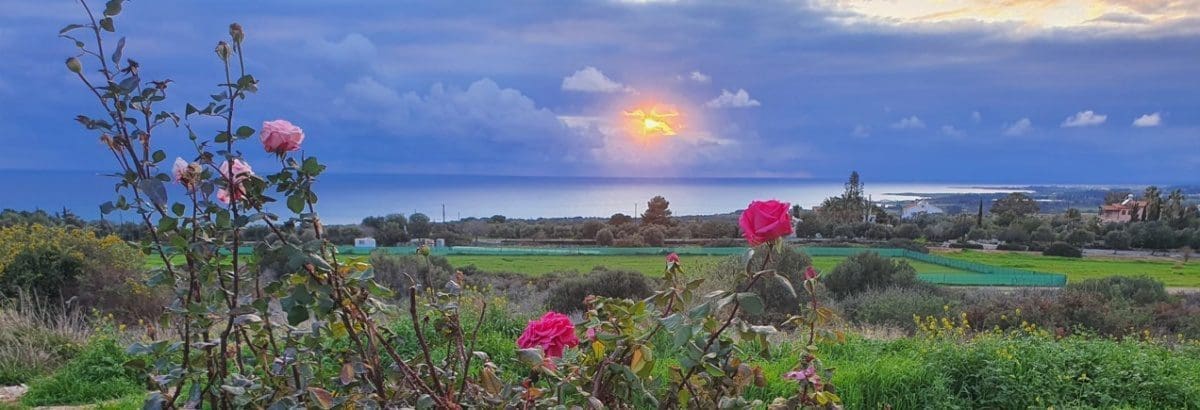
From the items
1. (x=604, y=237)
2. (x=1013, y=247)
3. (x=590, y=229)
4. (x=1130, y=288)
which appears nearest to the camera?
(x=1130, y=288)

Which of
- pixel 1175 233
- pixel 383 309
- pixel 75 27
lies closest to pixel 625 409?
pixel 383 309

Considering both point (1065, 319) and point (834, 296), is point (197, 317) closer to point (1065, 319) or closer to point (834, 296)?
point (1065, 319)

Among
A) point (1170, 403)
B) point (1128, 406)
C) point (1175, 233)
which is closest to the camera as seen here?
point (1128, 406)

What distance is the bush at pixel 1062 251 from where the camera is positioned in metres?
23.9

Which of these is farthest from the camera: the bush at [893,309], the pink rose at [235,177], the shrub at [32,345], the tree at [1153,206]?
the tree at [1153,206]

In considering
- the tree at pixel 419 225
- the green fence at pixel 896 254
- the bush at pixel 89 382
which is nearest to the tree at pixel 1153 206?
the green fence at pixel 896 254

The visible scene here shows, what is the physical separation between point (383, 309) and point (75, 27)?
0.86m

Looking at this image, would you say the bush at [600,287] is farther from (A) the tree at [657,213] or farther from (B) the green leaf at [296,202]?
(A) the tree at [657,213]

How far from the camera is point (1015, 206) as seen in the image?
27.6 metres

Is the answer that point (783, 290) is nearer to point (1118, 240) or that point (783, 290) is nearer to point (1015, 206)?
point (1118, 240)

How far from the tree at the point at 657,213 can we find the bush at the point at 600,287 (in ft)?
37.2

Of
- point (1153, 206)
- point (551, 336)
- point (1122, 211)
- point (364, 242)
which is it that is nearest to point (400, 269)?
point (364, 242)

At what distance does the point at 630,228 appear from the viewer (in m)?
24.7

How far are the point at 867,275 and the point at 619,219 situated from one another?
11707 mm
